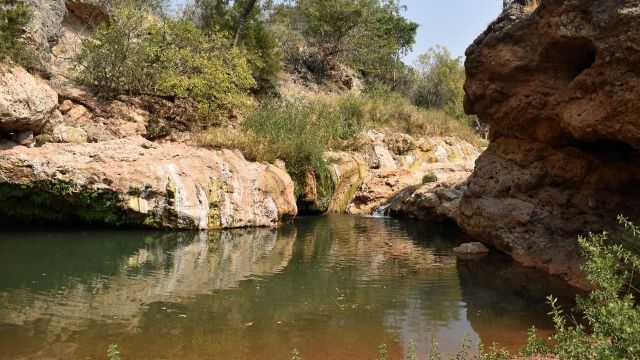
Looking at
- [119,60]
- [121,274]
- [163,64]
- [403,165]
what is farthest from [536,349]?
[403,165]

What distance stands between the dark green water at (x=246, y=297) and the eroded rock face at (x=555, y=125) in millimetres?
1059

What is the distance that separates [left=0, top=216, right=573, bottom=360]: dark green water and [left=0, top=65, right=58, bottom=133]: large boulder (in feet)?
8.49

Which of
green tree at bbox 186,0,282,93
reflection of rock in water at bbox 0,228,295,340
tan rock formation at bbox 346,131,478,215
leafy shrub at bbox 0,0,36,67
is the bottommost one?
reflection of rock in water at bbox 0,228,295,340

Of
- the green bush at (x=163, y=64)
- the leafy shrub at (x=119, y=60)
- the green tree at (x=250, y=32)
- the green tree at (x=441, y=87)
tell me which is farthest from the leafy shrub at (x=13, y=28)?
the green tree at (x=441, y=87)

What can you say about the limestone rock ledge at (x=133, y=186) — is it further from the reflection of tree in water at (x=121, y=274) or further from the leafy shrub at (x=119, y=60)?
the leafy shrub at (x=119, y=60)

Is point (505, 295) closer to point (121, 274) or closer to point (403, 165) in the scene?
point (121, 274)

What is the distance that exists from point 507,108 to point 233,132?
8.11 meters

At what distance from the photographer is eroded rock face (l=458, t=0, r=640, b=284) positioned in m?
7.75

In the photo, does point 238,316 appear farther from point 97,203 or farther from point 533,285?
point 97,203

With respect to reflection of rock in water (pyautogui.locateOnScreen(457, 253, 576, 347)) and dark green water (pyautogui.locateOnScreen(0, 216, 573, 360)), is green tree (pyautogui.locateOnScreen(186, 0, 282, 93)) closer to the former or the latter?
dark green water (pyautogui.locateOnScreen(0, 216, 573, 360))

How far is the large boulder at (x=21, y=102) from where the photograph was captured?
38.7 ft

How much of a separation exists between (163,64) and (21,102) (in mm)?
7220

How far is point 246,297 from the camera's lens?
736cm

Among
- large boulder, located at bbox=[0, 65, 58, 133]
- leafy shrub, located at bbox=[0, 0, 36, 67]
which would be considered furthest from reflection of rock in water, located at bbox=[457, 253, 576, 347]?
leafy shrub, located at bbox=[0, 0, 36, 67]
